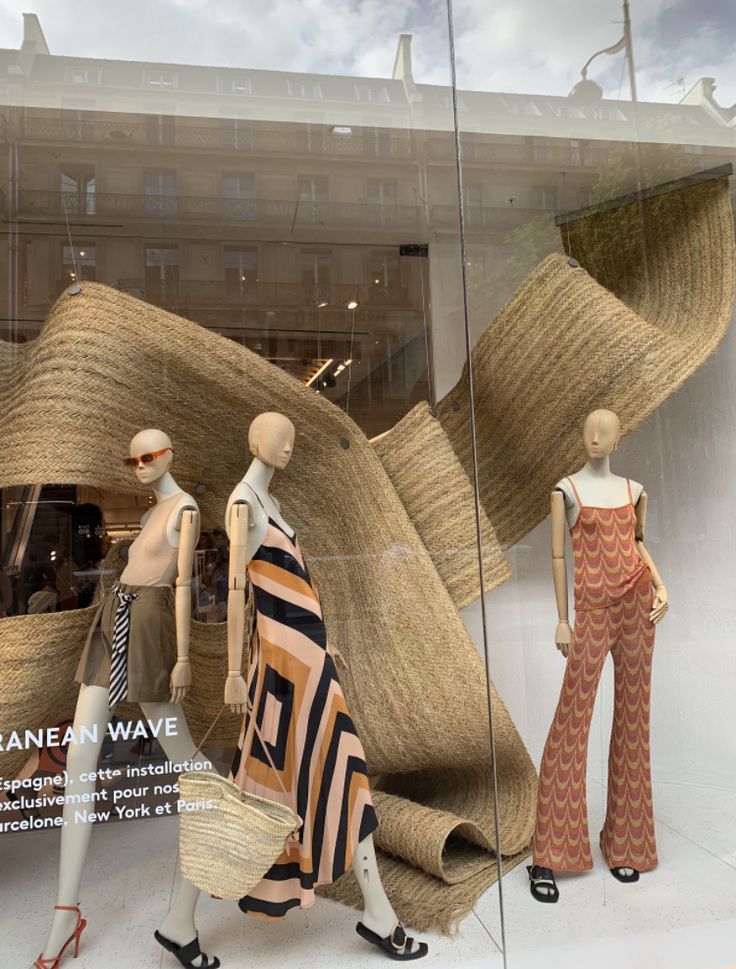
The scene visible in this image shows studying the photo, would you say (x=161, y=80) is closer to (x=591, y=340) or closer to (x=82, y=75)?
(x=82, y=75)

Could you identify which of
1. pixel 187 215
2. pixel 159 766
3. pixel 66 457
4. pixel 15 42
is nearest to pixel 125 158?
pixel 187 215

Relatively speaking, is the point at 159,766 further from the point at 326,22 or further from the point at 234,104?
the point at 326,22

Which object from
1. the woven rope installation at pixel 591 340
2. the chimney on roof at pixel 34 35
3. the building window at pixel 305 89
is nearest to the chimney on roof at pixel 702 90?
the woven rope installation at pixel 591 340

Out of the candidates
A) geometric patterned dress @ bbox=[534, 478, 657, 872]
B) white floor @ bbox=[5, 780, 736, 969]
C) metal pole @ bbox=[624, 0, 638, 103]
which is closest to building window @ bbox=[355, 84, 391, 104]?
metal pole @ bbox=[624, 0, 638, 103]

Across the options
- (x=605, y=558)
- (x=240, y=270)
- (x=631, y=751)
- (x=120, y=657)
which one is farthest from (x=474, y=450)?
(x=120, y=657)

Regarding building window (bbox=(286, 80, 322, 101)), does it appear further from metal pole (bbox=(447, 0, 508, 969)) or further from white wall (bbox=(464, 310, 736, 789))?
white wall (bbox=(464, 310, 736, 789))

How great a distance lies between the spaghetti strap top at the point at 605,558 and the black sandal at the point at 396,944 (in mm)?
874

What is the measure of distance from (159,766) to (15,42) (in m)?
1.79

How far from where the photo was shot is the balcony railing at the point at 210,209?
2.16 m

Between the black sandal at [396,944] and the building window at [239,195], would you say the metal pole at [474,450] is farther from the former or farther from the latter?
the building window at [239,195]

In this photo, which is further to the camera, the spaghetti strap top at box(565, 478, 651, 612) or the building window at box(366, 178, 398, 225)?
the building window at box(366, 178, 398, 225)

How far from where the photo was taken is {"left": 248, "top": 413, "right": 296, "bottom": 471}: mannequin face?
1.87 meters

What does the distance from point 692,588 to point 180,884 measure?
70.6 inches

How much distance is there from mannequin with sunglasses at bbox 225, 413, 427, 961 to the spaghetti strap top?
71 centimetres
